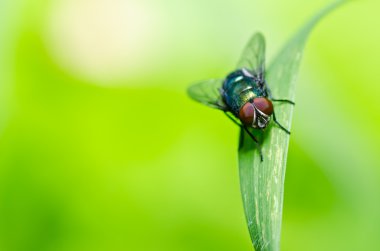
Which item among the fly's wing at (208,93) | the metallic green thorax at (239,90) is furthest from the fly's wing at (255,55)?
the fly's wing at (208,93)

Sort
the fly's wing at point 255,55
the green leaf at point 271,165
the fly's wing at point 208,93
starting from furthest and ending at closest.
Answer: the fly's wing at point 255,55, the fly's wing at point 208,93, the green leaf at point 271,165

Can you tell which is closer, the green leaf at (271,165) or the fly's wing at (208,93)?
Result: the green leaf at (271,165)

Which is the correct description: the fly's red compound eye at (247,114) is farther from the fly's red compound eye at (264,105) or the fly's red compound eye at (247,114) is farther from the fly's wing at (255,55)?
the fly's wing at (255,55)

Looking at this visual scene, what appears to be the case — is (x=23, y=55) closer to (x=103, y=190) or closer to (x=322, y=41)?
(x=103, y=190)

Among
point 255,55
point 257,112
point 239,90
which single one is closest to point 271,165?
point 257,112

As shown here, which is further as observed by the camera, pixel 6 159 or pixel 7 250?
pixel 6 159

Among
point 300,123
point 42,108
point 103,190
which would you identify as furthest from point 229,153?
point 42,108

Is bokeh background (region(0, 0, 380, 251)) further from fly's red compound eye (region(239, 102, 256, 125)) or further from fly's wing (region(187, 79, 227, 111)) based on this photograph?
fly's red compound eye (region(239, 102, 256, 125))
